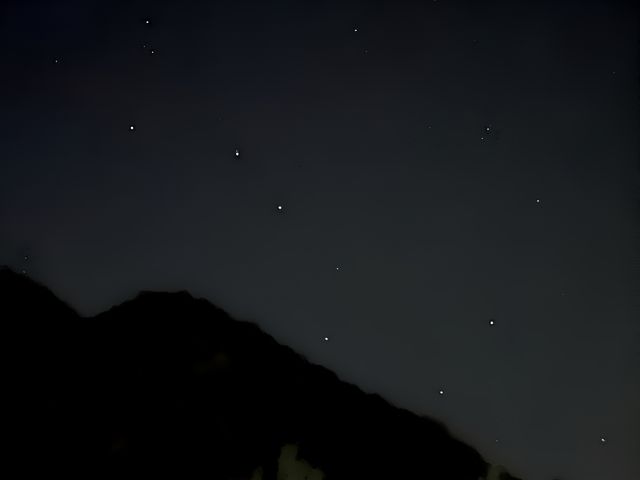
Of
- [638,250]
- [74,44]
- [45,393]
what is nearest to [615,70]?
[638,250]

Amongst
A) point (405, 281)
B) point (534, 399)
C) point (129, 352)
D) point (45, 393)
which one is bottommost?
point (45, 393)

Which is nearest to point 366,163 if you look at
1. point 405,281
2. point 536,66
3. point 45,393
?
point 405,281

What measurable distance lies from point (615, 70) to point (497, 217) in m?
0.33

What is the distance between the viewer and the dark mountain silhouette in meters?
1.11

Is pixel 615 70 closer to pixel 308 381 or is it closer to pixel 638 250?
pixel 638 250

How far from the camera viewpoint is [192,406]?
1148mm

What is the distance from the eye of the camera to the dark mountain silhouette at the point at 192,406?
1107 millimetres

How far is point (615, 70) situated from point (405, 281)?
526mm

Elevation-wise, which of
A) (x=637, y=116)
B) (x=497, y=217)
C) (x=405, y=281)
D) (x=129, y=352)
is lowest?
(x=129, y=352)

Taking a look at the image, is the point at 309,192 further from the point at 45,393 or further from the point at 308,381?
the point at 45,393

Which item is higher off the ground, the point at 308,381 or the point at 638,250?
the point at 638,250

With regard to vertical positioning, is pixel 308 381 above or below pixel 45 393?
above

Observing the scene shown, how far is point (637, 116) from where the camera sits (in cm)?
115

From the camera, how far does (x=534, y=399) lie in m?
1.12
